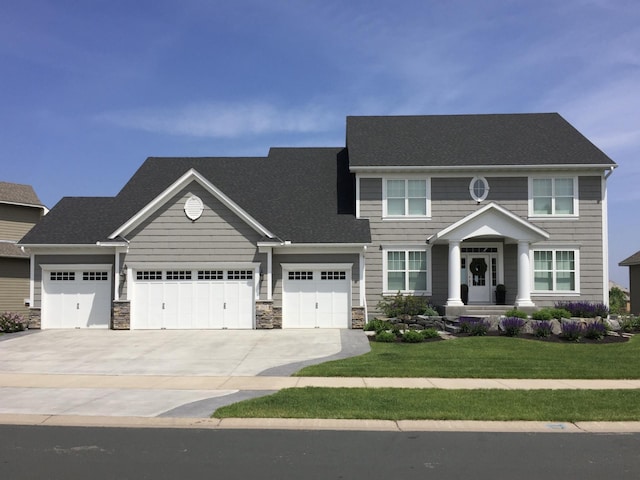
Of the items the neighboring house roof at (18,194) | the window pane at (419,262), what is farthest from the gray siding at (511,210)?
the neighboring house roof at (18,194)

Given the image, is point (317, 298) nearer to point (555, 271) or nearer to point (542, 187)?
point (555, 271)

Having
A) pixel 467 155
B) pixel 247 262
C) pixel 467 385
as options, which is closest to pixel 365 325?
pixel 247 262

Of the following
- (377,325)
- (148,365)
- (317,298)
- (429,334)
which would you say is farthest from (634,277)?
(148,365)

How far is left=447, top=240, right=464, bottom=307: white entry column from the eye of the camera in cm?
2341

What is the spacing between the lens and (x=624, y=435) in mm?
8820

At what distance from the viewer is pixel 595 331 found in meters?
18.9

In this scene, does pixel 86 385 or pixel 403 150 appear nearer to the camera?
pixel 86 385

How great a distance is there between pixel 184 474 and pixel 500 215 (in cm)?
1925

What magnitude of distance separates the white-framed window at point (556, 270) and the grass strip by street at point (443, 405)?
13359 millimetres

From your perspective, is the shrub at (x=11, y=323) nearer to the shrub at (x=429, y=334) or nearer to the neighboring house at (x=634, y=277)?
the shrub at (x=429, y=334)

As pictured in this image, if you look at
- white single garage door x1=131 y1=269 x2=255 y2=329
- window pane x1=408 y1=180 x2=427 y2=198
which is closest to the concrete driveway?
white single garage door x1=131 y1=269 x2=255 y2=329

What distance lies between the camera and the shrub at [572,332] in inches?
742

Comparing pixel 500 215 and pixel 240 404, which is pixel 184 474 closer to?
pixel 240 404

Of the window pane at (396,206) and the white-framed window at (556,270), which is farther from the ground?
the window pane at (396,206)
